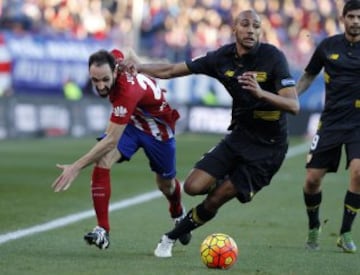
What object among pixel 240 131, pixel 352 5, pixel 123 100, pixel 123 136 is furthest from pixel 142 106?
pixel 352 5

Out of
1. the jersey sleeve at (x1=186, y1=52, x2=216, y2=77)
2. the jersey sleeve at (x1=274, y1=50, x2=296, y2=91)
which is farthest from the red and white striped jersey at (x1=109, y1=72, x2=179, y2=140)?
the jersey sleeve at (x1=274, y1=50, x2=296, y2=91)

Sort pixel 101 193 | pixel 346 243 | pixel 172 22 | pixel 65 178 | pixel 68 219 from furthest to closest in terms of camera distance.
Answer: pixel 172 22, pixel 68 219, pixel 346 243, pixel 101 193, pixel 65 178

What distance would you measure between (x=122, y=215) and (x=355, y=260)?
4268 mm

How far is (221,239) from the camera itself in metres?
9.01

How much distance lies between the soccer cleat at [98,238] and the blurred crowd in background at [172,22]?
22.4 meters

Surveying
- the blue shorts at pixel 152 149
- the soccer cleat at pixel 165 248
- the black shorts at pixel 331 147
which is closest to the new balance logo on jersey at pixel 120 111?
the blue shorts at pixel 152 149

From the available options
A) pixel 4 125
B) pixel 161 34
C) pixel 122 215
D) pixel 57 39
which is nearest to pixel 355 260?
pixel 122 215

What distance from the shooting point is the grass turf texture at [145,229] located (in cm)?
893

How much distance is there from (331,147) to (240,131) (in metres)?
1.18

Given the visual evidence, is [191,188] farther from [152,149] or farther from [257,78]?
[152,149]

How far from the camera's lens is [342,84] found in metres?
10.6

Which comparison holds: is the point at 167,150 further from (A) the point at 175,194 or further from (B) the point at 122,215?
(B) the point at 122,215

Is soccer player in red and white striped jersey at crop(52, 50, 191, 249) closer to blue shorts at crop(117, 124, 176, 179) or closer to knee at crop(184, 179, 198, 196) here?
blue shorts at crop(117, 124, 176, 179)

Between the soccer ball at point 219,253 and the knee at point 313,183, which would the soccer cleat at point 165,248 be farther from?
the knee at point 313,183
